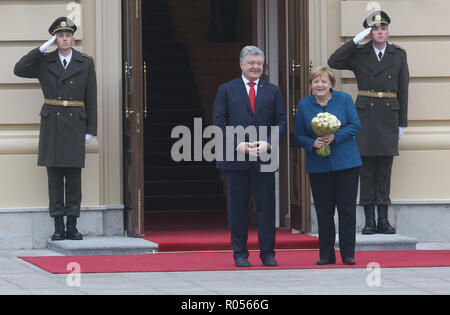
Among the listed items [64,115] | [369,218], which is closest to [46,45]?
[64,115]

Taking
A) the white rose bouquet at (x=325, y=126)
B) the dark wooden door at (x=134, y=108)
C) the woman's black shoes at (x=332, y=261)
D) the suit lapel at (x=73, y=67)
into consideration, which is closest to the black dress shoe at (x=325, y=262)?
the woman's black shoes at (x=332, y=261)

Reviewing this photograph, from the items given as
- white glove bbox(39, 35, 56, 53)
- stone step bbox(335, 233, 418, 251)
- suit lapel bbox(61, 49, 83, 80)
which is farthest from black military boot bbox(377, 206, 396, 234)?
white glove bbox(39, 35, 56, 53)

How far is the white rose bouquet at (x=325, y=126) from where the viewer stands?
10.9m

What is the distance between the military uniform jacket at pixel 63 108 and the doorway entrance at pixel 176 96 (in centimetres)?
49

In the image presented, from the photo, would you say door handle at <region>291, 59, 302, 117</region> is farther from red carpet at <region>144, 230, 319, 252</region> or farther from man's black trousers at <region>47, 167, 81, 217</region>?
man's black trousers at <region>47, 167, 81, 217</region>

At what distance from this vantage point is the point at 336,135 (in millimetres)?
11070

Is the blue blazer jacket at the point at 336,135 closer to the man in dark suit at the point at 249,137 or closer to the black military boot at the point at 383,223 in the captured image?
the man in dark suit at the point at 249,137

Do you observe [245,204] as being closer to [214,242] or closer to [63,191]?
[214,242]

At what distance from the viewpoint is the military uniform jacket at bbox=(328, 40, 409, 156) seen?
13.0 meters

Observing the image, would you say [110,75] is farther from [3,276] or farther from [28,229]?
[3,276]

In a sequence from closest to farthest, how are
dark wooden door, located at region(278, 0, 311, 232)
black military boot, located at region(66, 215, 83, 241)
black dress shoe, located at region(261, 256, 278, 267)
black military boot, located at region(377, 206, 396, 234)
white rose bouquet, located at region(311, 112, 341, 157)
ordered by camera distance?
white rose bouquet, located at region(311, 112, 341, 157) → black dress shoe, located at region(261, 256, 278, 267) → black military boot, located at region(66, 215, 83, 241) → black military boot, located at region(377, 206, 396, 234) → dark wooden door, located at region(278, 0, 311, 232)

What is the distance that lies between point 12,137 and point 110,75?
1228 millimetres

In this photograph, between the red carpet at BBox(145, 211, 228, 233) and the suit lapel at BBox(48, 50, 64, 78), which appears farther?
the red carpet at BBox(145, 211, 228, 233)

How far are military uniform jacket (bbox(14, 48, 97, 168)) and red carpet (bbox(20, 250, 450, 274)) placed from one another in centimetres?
113
